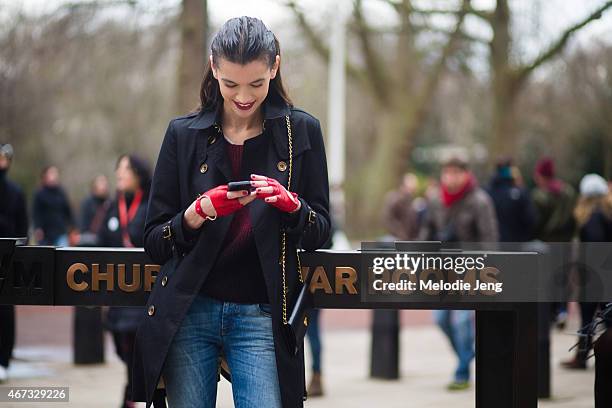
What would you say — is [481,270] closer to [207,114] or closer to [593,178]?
[207,114]

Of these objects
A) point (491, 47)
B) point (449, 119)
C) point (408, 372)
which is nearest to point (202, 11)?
point (408, 372)

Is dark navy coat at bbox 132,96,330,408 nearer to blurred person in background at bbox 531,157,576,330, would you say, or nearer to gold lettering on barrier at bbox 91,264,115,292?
gold lettering on barrier at bbox 91,264,115,292

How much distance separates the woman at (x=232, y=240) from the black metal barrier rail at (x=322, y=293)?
40 cm

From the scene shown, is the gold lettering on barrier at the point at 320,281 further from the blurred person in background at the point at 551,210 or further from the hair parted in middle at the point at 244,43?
the blurred person in background at the point at 551,210

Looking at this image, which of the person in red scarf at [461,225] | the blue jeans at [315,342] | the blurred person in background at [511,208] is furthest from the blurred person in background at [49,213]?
the person in red scarf at [461,225]

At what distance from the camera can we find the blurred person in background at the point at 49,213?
13.2 meters

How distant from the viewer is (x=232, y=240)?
2.95m

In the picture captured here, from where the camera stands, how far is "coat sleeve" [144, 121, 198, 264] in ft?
9.78

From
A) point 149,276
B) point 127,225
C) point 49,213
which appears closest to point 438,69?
point 49,213

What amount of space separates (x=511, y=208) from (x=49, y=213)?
6.60 metres

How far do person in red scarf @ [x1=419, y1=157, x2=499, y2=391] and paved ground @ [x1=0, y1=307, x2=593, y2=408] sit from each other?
391mm

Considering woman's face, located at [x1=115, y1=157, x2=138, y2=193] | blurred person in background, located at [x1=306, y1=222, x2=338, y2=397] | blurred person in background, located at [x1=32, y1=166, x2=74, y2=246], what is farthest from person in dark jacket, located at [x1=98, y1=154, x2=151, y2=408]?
blurred person in background, located at [x1=32, y1=166, x2=74, y2=246]

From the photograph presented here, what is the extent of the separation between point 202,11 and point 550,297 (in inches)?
246

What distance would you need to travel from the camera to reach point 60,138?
2920cm
